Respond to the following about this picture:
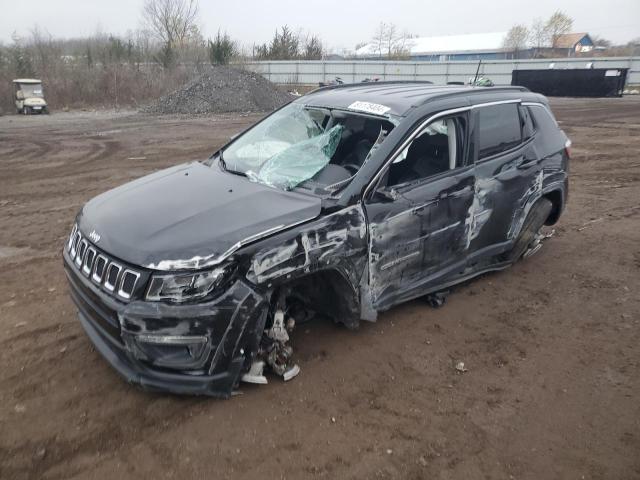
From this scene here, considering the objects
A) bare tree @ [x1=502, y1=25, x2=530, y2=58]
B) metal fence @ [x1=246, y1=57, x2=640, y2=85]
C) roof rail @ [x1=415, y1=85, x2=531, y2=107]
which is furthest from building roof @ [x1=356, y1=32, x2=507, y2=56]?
roof rail @ [x1=415, y1=85, x2=531, y2=107]

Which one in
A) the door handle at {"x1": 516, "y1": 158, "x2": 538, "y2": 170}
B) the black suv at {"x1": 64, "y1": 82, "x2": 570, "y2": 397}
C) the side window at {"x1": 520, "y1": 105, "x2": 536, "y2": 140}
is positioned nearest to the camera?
the black suv at {"x1": 64, "y1": 82, "x2": 570, "y2": 397}

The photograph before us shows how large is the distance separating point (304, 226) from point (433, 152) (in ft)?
5.13

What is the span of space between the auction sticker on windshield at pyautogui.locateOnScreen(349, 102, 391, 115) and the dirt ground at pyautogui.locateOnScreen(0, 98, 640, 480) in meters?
1.71

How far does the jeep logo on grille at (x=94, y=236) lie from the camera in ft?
9.54

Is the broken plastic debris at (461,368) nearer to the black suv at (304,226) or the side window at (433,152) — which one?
the black suv at (304,226)

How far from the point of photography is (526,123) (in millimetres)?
4633

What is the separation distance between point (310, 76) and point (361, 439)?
39.3 meters

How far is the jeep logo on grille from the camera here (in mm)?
2907

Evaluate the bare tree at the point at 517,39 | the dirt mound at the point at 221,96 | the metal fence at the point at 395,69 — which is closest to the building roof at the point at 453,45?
the bare tree at the point at 517,39

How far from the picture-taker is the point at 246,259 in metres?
2.67

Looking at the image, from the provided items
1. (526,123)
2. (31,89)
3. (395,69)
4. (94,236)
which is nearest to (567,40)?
(395,69)

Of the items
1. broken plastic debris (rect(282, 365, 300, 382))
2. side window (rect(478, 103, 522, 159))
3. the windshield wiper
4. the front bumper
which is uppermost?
side window (rect(478, 103, 522, 159))

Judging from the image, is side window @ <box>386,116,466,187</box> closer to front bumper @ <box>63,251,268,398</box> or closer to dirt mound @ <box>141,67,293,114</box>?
front bumper @ <box>63,251,268,398</box>

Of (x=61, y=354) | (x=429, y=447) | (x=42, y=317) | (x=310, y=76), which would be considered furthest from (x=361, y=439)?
(x=310, y=76)
